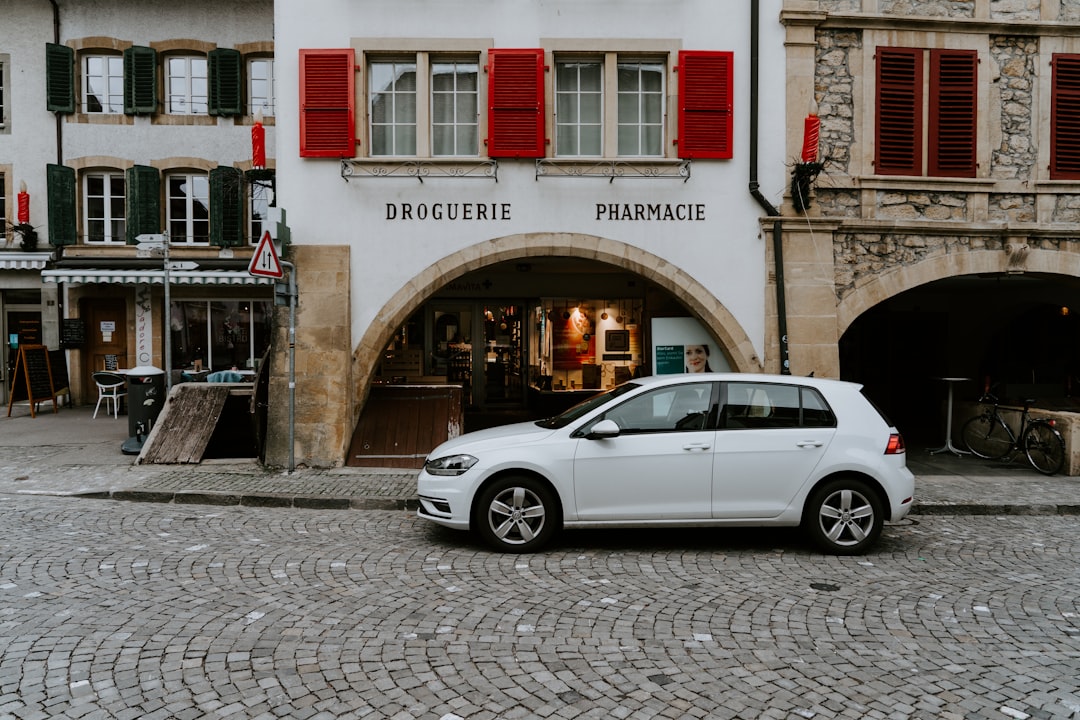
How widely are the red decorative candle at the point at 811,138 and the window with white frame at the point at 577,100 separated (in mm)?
2896

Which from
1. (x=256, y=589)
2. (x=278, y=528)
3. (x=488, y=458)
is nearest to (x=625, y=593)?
(x=488, y=458)

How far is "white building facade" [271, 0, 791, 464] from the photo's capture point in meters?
10.3

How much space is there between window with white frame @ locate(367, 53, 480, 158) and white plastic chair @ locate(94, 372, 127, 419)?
7.67 m

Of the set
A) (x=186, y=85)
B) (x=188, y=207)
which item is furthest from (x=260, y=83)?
(x=188, y=207)

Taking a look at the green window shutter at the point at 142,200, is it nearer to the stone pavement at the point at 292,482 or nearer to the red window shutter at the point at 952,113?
the stone pavement at the point at 292,482

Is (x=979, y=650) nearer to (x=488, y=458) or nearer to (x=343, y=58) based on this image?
(x=488, y=458)

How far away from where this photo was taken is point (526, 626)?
183 inches

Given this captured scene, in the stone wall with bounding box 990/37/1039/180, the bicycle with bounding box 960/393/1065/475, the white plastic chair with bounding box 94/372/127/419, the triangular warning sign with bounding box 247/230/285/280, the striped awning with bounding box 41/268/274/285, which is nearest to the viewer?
the triangular warning sign with bounding box 247/230/285/280

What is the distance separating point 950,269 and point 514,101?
6.88m

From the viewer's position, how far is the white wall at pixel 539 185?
10.4m

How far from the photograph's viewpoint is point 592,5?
10438 mm

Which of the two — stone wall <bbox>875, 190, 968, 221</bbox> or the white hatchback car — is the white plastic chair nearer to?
the white hatchback car

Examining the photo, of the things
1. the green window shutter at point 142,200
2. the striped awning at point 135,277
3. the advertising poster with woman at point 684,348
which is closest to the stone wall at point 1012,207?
the advertising poster with woman at point 684,348

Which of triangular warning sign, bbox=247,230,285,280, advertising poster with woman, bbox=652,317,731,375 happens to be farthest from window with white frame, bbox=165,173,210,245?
advertising poster with woman, bbox=652,317,731,375
